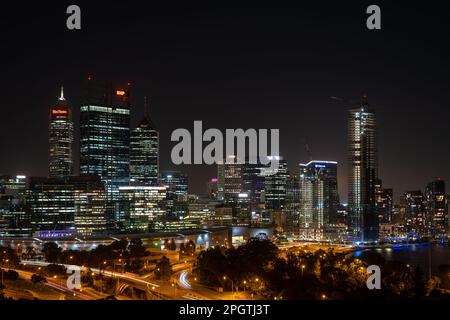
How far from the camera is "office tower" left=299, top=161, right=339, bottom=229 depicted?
73875 millimetres

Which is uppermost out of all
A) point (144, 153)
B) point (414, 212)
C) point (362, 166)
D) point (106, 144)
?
point (106, 144)

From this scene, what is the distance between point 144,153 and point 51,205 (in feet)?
59.2

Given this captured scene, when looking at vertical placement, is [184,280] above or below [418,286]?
below

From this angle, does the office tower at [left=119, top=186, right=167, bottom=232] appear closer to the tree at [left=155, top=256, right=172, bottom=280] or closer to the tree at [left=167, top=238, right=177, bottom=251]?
the tree at [left=167, top=238, right=177, bottom=251]

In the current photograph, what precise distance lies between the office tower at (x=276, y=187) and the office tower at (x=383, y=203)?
514 inches

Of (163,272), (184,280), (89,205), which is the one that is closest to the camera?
(184,280)

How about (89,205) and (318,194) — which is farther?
(318,194)

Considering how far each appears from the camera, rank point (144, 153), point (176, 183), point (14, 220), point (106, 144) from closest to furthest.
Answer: point (14, 220), point (106, 144), point (144, 153), point (176, 183)

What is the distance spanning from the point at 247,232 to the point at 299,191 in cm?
2968

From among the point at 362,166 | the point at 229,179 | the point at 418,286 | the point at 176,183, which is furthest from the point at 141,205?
the point at 418,286

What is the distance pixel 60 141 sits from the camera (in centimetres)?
6512

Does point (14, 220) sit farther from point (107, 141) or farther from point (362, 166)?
point (362, 166)

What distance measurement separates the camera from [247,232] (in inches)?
1960

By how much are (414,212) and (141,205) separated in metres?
40.9
